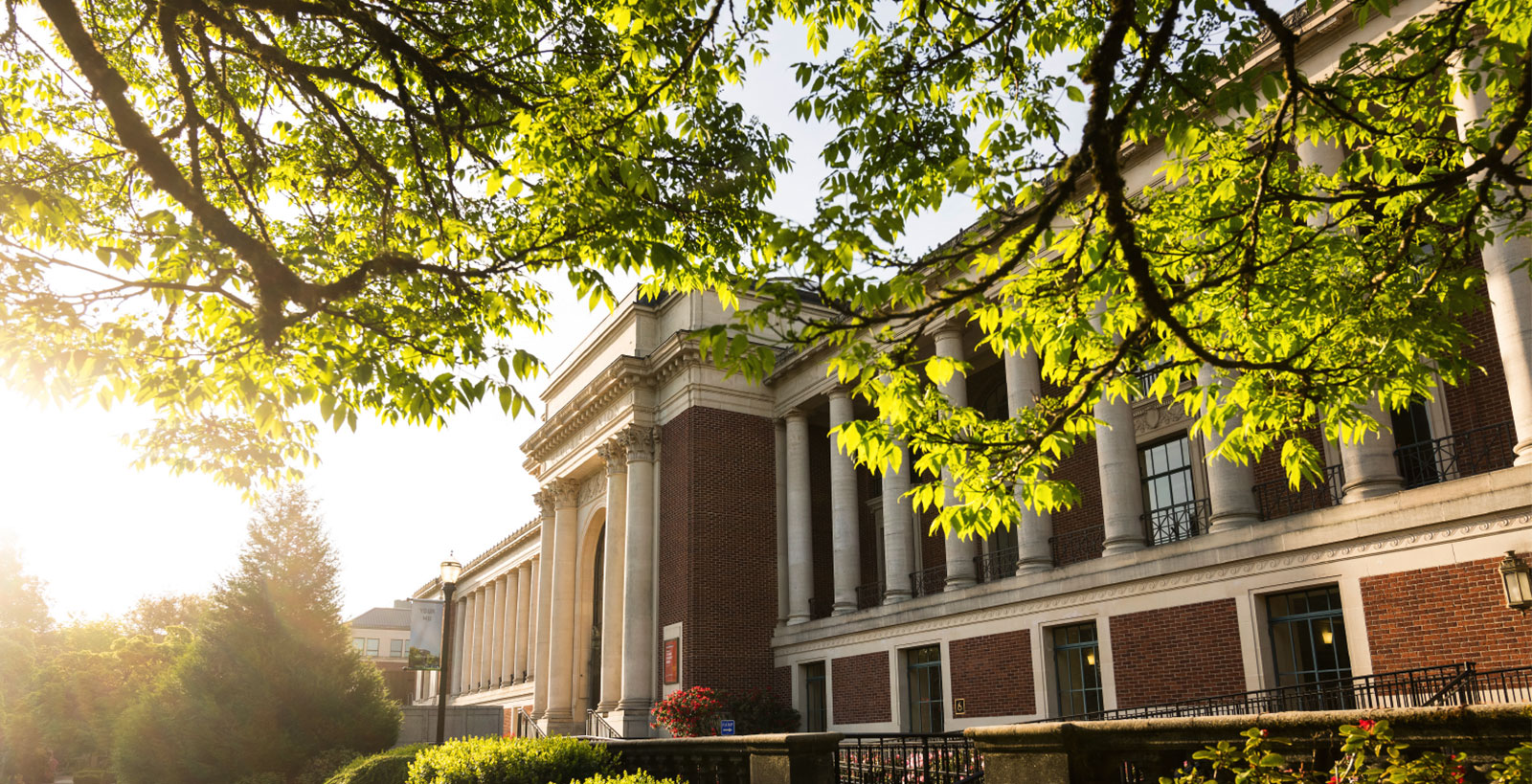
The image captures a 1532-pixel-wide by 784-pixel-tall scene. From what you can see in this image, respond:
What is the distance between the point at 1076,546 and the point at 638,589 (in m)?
14.4

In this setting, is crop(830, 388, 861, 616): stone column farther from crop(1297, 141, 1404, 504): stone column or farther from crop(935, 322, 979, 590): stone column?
crop(1297, 141, 1404, 504): stone column

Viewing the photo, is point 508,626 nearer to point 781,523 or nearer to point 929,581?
point 781,523

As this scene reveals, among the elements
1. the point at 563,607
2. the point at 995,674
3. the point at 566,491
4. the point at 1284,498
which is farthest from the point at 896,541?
the point at 566,491

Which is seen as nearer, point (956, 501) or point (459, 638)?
point (956, 501)

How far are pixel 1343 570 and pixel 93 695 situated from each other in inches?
2107

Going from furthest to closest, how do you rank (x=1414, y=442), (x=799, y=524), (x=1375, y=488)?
(x=799, y=524) < (x=1414, y=442) < (x=1375, y=488)

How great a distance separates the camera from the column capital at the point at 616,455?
33.7m

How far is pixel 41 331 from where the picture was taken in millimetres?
7461

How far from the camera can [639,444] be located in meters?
32.9

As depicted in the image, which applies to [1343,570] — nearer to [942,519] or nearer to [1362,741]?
[942,519]

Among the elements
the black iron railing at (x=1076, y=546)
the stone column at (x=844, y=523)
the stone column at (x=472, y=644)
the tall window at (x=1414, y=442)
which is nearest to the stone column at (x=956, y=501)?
the black iron railing at (x=1076, y=546)

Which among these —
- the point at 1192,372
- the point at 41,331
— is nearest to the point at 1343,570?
the point at 1192,372

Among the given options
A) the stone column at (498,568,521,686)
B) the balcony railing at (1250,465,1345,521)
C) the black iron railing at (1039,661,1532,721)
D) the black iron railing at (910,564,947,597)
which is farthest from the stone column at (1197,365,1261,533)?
the stone column at (498,568,521,686)

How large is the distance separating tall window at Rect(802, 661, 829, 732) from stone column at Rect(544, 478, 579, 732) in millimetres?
11246
